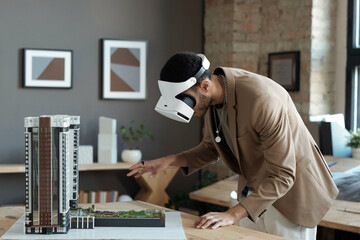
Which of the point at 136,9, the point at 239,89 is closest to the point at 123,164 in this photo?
the point at 136,9

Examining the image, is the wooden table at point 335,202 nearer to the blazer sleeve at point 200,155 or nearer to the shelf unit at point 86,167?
the blazer sleeve at point 200,155

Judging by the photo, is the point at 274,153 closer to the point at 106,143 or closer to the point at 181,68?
the point at 181,68

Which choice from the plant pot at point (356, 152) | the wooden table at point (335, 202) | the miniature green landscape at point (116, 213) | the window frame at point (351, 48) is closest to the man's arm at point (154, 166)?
the miniature green landscape at point (116, 213)

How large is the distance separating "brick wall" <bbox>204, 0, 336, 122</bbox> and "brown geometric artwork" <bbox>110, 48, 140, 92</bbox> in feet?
2.50

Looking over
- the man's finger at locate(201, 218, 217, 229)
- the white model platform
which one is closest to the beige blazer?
the man's finger at locate(201, 218, 217, 229)

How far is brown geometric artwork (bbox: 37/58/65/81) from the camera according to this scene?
4570 mm

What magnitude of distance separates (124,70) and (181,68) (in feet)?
9.48

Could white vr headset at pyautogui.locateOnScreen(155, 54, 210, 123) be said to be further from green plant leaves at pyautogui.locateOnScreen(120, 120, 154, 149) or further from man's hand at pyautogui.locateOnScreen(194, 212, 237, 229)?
green plant leaves at pyautogui.locateOnScreen(120, 120, 154, 149)

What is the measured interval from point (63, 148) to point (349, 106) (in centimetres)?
357

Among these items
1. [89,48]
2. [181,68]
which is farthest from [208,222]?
[89,48]

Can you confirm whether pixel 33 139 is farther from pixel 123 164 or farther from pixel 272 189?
pixel 123 164

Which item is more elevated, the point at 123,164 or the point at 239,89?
the point at 239,89

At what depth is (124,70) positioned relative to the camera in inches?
190

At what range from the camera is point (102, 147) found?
4.61 m
